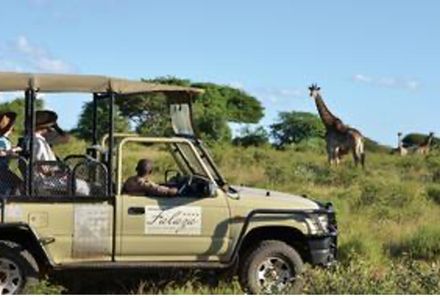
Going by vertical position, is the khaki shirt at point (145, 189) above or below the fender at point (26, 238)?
above

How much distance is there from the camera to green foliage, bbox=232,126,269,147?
56.8 m

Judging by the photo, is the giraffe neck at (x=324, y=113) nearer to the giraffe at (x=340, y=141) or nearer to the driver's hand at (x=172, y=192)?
the giraffe at (x=340, y=141)

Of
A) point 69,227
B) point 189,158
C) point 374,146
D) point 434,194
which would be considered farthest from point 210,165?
point 374,146

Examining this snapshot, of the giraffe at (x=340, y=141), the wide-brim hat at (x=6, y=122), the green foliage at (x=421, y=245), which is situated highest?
the giraffe at (x=340, y=141)

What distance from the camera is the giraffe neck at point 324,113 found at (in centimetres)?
3431

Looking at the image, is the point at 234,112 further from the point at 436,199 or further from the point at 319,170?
the point at 436,199

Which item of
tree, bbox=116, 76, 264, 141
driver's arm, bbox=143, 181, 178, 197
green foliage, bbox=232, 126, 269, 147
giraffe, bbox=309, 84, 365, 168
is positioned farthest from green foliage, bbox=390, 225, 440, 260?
green foliage, bbox=232, 126, 269, 147

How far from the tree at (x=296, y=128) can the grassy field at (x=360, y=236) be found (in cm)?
3748

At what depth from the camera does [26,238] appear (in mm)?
9562

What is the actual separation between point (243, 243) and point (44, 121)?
8.00 feet

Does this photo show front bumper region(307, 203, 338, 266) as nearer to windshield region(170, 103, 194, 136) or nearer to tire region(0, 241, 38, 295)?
windshield region(170, 103, 194, 136)

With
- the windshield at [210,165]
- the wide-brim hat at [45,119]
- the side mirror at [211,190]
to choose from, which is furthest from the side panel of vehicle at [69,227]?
the wide-brim hat at [45,119]

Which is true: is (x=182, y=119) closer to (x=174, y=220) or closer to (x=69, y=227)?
(x=174, y=220)

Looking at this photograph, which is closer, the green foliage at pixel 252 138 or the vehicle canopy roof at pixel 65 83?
the vehicle canopy roof at pixel 65 83
